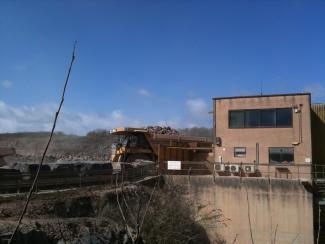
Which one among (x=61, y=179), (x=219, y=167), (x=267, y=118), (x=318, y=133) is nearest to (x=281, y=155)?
(x=267, y=118)

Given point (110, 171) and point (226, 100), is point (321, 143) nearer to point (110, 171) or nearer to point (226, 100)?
point (226, 100)

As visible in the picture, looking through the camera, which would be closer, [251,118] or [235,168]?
[235,168]

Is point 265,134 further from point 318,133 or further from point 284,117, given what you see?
point 318,133

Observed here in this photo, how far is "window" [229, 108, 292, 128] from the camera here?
28.9 m

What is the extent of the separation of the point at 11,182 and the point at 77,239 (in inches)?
237

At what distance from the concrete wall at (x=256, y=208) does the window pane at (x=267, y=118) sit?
5.68m

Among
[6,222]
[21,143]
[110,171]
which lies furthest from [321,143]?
[21,143]

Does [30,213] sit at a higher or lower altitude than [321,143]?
lower

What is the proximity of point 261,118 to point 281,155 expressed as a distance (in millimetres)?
2961

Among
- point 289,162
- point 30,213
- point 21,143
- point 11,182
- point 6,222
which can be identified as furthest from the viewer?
point 21,143

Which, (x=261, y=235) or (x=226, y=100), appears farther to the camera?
(x=226, y=100)

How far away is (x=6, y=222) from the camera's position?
11703 mm

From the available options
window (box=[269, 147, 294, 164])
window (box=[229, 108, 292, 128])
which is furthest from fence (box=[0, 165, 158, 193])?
A: window (box=[269, 147, 294, 164])

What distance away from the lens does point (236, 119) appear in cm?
3061
